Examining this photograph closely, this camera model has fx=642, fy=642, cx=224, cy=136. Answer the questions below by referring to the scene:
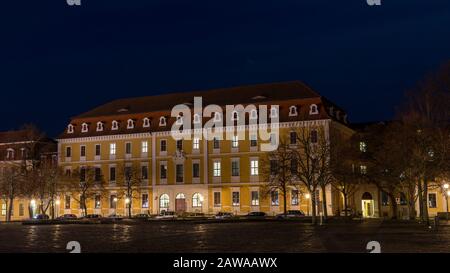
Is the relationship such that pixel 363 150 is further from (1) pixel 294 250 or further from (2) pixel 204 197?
(1) pixel 294 250

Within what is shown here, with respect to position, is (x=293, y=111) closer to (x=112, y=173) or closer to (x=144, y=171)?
(x=144, y=171)

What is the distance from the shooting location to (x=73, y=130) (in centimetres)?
9619

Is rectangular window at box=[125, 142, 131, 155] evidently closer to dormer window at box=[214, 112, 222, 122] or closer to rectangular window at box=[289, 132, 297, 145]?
dormer window at box=[214, 112, 222, 122]

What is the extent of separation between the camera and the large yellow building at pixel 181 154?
269 ft

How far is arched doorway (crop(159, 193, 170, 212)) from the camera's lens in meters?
87.8

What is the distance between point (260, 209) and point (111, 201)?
22.4 metres

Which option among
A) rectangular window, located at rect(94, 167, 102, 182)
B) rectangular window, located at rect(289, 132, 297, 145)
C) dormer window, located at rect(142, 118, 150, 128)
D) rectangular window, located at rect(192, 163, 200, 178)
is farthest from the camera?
rectangular window, located at rect(94, 167, 102, 182)

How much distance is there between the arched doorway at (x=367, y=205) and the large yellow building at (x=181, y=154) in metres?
10.1

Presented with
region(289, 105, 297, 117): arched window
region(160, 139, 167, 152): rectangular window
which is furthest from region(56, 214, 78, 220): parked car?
region(289, 105, 297, 117): arched window

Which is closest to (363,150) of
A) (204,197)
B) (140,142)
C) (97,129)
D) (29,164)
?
(204,197)

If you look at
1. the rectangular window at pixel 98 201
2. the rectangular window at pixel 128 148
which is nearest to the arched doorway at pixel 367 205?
the rectangular window at pixel 128 148

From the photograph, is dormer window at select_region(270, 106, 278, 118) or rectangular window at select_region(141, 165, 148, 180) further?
rectangular window at select_region(141, 165, 148, 180)

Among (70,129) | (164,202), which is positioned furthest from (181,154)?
(70,129)

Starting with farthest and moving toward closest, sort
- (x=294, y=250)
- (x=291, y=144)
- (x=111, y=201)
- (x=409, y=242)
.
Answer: (x=111, y=201) → (x=291, y=144) → (x=409, y=242) → (x=294, y=250)
